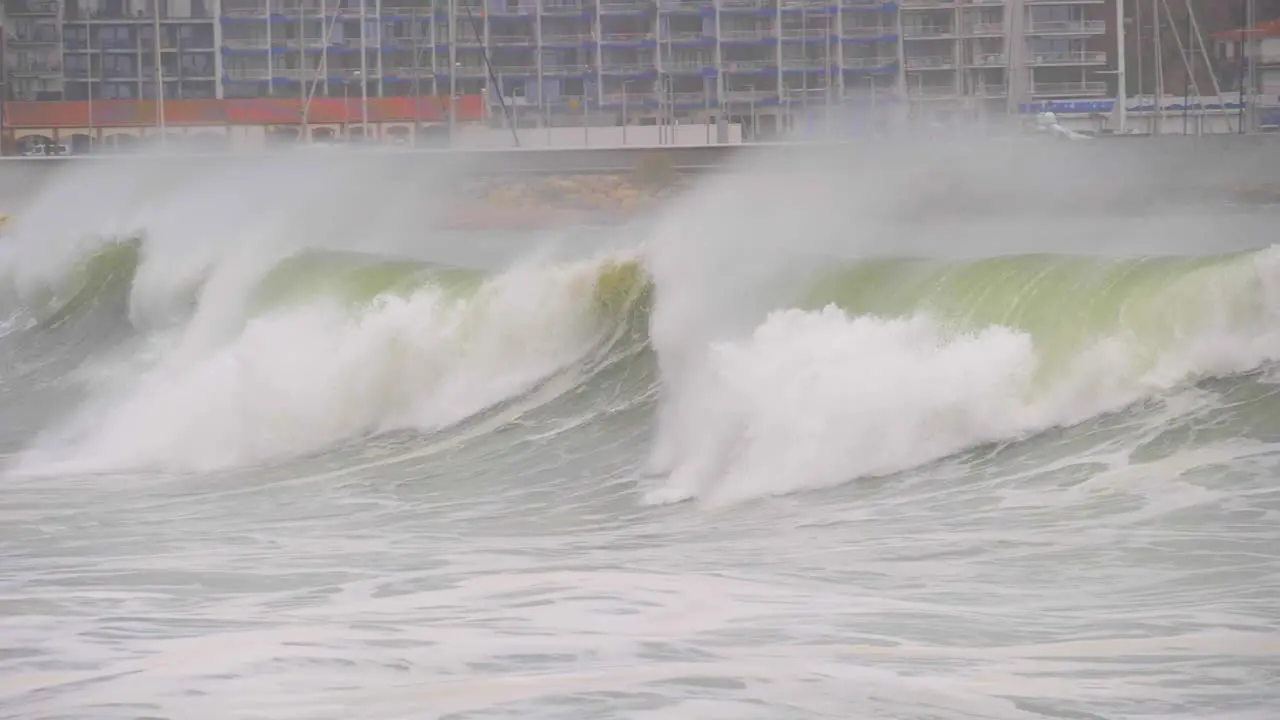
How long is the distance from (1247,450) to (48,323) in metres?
19.4

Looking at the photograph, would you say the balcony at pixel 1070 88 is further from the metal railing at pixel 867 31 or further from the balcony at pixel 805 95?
the balcony at pixel 805 95

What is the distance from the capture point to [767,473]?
573 inches

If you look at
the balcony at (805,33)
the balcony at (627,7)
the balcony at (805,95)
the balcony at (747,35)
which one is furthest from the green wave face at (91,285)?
the balcony at (627,7)

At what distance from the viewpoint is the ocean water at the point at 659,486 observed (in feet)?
29.1

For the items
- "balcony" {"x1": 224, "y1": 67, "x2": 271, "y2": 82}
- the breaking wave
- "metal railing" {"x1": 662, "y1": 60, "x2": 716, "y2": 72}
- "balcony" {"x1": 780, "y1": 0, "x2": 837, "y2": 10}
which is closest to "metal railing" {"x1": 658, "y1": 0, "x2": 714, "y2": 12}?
"metal railing" {"x1": 662, "y1": 60, "x2": 716, "y2": 72}

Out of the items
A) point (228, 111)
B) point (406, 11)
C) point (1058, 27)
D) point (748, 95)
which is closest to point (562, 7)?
point (406, 11)

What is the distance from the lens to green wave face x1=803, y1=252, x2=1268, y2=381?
47.1ft

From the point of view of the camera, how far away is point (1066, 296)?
51.3ft

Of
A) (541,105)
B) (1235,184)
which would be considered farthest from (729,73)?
(1235,184)

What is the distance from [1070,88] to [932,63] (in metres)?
4.43

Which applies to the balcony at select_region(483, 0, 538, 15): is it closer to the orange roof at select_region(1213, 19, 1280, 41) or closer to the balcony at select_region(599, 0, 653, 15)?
the balcony at select_region(599, 0, 653, 15)

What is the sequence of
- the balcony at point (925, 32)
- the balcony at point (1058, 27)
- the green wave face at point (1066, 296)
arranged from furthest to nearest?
the balcony at point (925, 32), the balcony at point (1058, 27), the green wave face at point (1066, 296)

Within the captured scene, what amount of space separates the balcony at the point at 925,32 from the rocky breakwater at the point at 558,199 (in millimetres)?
15082

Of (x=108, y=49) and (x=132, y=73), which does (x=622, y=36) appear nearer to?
(x=132, y=73)
